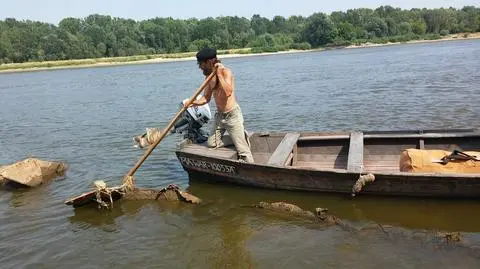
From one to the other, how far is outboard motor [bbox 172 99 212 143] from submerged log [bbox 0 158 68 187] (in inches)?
110

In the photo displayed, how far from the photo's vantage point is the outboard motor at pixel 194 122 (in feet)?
29.5

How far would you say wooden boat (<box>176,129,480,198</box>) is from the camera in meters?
7.03

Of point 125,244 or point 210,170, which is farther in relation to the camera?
point 210,170

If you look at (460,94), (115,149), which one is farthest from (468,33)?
(115,149)

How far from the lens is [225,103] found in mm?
8258

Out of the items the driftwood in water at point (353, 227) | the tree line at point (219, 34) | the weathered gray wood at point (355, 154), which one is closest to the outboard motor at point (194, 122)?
the driftwood in water at point (353, 227)

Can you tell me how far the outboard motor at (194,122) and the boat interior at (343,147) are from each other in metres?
0.34

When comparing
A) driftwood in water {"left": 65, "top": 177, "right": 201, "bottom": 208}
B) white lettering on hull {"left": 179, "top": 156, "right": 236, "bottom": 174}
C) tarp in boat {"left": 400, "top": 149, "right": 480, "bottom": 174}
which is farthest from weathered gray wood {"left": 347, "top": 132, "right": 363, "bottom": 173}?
driftwood in water {"left": 65, "top": 177, "right": 201, "bottom": 208}

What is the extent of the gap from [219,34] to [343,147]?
10015 centimetres

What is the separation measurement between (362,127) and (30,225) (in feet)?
29.7

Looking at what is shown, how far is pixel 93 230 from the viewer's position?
23.5 feet

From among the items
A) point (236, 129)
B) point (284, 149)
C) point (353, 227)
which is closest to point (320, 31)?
point (284, 149)

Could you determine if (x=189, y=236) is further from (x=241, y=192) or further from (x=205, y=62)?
(x=205, y=62)

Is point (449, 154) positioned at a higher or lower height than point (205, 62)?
lower
